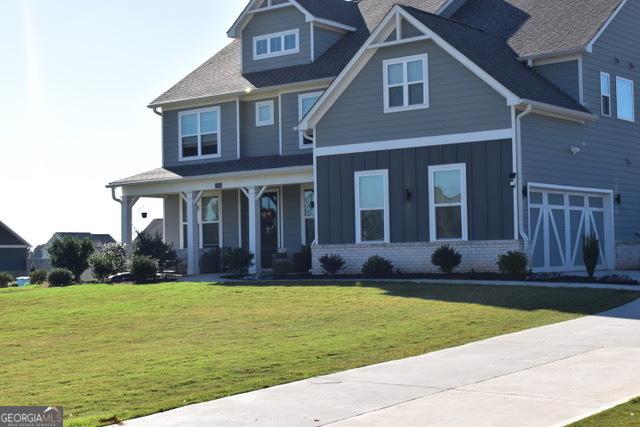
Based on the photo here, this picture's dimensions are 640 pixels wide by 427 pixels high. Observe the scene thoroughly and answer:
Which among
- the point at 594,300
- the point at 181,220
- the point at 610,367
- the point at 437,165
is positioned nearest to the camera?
the point at 610,367

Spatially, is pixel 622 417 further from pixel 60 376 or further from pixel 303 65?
pixel 303 65

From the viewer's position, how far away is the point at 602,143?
1145 inches

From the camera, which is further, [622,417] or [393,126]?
[393,126]

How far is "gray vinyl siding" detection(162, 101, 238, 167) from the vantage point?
34.3 m

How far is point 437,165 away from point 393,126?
1.81m

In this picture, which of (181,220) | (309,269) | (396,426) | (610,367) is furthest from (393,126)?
(396,426)

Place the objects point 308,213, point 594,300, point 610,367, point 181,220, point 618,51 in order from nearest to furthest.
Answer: point 610,367 → point 594,300 → point 618,51 → point 308,213 → point 181,220

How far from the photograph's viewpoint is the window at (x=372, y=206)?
89.5 ft

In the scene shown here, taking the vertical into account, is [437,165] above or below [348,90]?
below

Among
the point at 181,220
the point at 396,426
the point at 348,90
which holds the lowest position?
the point at 396,426

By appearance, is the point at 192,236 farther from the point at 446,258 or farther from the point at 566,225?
the point at 566,225

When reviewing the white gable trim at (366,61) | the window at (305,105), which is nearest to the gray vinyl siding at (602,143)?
the white gable trim at (366,61)

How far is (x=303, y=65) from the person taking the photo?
33250mm

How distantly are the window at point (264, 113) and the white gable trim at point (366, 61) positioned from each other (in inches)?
200
